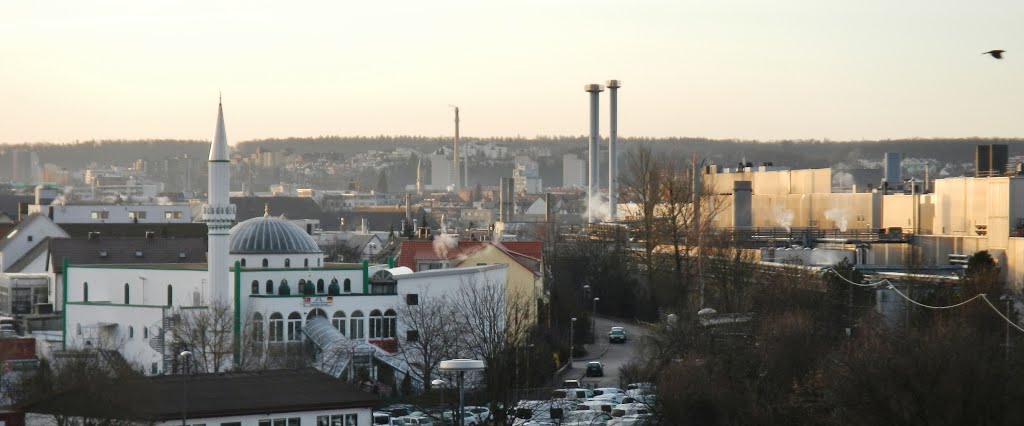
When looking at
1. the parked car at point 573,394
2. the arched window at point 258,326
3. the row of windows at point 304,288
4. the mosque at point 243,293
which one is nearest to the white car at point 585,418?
the parked car at point 573,394

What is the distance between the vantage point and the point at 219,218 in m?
53.1

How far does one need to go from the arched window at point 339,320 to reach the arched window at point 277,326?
1403 millimetres

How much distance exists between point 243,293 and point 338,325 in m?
2.76

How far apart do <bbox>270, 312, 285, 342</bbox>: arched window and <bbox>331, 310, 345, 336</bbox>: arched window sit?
1.40 meters

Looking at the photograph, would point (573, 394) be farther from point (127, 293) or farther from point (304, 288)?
point (127, 293)

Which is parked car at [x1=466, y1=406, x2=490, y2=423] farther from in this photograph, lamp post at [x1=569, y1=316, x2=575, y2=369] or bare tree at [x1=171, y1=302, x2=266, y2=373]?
lamp post at [x1=569, y1=316, x2=575, y2=369]

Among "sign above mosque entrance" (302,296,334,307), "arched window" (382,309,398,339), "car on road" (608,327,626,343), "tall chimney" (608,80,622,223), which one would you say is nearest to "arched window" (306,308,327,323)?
"sign above mosque entrance" (302,296,334,307)

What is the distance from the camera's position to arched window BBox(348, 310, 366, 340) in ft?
172

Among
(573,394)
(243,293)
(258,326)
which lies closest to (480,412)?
(573,394)

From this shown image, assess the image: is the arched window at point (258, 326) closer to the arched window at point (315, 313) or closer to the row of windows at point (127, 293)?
the arched window at point (315, 313)

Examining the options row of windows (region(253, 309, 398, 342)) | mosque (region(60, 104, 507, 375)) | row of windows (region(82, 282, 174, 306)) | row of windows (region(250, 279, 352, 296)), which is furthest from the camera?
row of windows (region(82, 282, 174, 306))

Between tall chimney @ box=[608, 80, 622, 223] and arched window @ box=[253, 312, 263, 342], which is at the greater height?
tall chimney @ box=[608, 80, 622, 223]

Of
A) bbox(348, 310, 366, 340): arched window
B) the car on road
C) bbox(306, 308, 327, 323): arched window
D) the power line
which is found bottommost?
the car on road

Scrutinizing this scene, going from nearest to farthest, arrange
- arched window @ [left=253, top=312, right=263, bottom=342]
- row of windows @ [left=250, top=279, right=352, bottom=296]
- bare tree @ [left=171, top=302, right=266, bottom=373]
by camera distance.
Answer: bare tree @ [left=171, top=302, right=266, bottom=373] < arched window @ [left=253, top=312, right=263, bottom=342] < row of windows @ [left=250, top=279, right=352, bottom=296]
